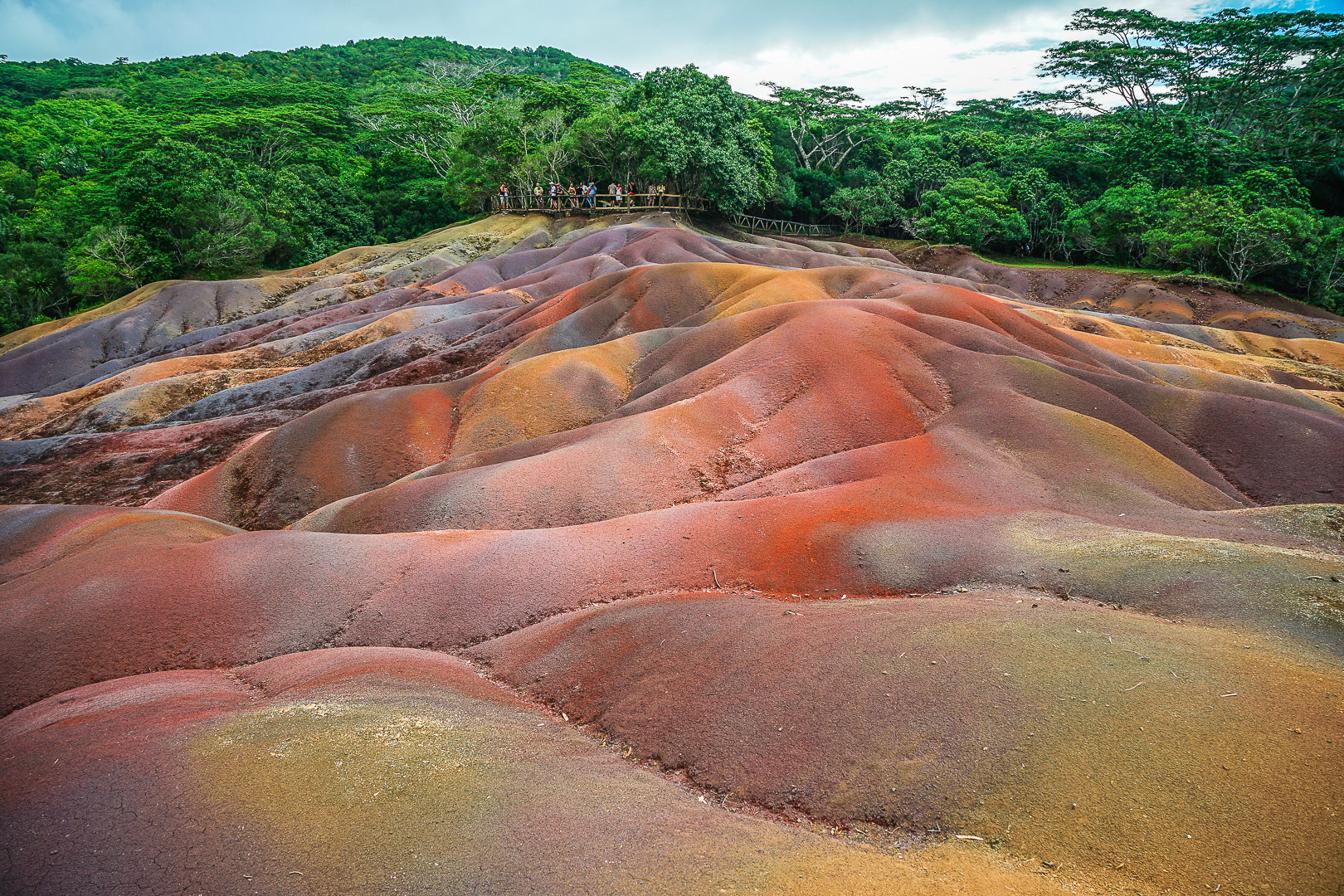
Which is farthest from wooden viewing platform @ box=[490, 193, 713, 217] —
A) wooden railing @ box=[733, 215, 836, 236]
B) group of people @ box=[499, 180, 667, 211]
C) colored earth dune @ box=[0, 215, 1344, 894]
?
colored earth dune @ box=[0, 215, 1344, 894]

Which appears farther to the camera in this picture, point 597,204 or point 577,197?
point 577,197

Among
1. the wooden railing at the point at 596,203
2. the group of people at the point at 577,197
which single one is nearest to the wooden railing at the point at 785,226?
the wooden railing at the point at 596,203

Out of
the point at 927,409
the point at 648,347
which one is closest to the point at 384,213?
the point at 648,347

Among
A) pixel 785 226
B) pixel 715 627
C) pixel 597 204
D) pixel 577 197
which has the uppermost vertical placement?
pixel 577 197

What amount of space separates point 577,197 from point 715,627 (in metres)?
60.7

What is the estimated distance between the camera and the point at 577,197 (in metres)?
63.6

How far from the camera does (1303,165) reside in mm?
49438

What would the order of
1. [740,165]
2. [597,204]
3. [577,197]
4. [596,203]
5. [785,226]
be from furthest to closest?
[785,226], [577,197], [597,204], [596,203], [740,165]

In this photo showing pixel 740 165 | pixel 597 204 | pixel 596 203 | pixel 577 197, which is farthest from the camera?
pixel 577 197

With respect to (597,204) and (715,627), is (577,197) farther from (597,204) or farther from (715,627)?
(715,627)

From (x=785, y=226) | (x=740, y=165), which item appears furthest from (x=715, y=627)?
(x=785, y=226)

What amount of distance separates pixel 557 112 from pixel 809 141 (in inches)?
1164

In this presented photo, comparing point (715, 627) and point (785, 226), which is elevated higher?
point (785, 226)

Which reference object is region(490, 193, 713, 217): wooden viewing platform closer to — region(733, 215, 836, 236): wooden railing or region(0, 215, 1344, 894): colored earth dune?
region(733, 215, 836, 236): wooden railing
